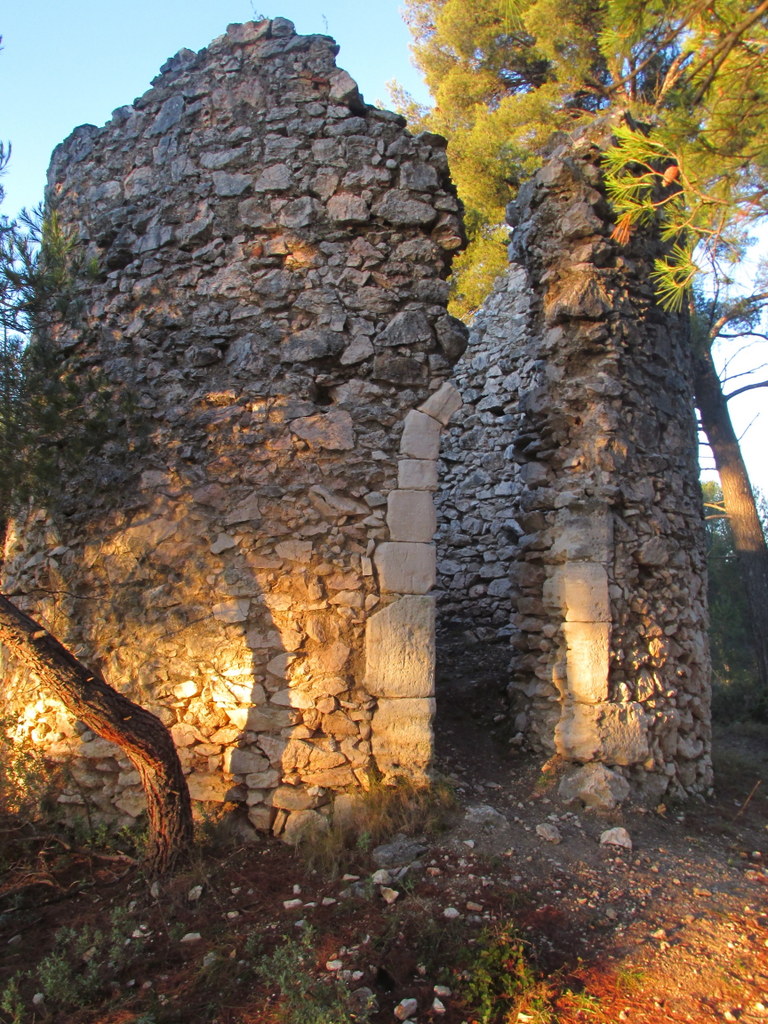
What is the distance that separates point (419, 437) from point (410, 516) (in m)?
0.48

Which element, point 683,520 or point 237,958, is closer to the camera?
point 237,958

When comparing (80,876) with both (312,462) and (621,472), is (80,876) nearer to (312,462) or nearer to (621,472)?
(312,462)

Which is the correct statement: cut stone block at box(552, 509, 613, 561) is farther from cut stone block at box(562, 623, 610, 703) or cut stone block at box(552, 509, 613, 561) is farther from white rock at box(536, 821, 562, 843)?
white rock at box(536, 821, 562, 843)

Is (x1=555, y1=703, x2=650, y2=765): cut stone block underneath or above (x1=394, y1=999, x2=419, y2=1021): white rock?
above

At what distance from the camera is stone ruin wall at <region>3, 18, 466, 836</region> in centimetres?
440

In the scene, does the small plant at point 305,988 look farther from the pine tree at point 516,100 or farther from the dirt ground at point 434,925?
the pine tree at point 516,100

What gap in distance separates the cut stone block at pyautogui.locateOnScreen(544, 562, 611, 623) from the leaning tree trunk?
2572mm

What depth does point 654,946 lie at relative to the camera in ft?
11.0

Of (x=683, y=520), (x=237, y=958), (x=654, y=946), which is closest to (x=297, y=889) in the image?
(x=237, y=958)

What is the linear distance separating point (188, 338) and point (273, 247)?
2.56ft

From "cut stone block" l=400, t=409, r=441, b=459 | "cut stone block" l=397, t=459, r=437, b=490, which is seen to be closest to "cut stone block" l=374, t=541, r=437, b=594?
"cut stone block" l=397, t=459, r=437, b=490

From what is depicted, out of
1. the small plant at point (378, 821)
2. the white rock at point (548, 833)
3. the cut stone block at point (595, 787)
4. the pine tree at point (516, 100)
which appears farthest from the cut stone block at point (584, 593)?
the pine tree at point (516, 100)

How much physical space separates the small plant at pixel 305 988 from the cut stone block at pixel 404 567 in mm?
1832

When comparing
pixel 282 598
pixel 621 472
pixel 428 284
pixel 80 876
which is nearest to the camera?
pixel 80 876
